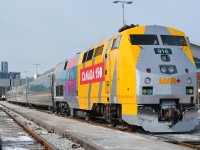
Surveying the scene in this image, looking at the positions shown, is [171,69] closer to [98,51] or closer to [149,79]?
[149,79]

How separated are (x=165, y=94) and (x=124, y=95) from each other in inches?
55.2

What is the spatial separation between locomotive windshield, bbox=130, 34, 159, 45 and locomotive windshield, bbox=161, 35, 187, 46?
0.33 metres

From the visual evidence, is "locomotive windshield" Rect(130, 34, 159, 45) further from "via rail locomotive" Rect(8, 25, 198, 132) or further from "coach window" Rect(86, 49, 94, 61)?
"coach window" Rect(86, 49, 94, 61)

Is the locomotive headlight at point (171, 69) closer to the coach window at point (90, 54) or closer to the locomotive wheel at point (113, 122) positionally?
the locomotive wheel at point (113, 122)

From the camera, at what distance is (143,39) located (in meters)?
13.6

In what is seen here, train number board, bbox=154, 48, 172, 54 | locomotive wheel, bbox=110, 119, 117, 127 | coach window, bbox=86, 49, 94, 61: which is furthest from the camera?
coach window, bbox=86, 49, 94, 61

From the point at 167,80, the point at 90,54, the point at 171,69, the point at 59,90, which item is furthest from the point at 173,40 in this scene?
the point at 59,90

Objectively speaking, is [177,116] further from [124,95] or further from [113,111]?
[113,111]

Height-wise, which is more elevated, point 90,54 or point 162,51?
point 90,54

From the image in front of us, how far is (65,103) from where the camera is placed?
2420 centimetres

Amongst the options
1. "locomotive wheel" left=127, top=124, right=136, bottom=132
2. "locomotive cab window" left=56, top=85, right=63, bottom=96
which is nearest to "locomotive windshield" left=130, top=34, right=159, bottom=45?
"locomotive wheel" left=127, top=124, right=136, bottom=132

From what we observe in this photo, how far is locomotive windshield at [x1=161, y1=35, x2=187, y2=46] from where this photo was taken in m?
13.8

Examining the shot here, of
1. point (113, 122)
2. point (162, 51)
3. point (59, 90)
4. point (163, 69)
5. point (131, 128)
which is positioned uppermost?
point (162, 51)

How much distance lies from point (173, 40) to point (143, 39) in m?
1.17
